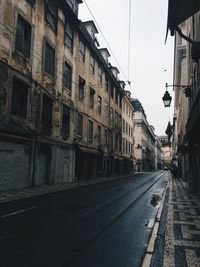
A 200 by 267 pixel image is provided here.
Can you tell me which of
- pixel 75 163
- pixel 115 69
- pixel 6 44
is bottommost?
pixel 75 163

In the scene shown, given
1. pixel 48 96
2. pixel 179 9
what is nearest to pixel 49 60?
pixel 48 96

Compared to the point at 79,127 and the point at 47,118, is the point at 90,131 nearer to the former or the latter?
the point at 79,127

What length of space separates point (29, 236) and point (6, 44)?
1202cm

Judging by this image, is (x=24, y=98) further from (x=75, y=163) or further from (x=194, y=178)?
(x=194, y=178)

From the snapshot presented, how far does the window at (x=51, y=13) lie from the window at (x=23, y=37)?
301cm

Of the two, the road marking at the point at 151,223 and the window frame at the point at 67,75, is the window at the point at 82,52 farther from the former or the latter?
Result: the road marking at the point at 151,223

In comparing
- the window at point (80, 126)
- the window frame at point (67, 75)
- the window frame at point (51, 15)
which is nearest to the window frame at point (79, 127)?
the window at point (80, 126)

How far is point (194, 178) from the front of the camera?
16.6 m

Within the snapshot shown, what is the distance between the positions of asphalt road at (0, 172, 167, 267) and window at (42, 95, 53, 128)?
10100mm

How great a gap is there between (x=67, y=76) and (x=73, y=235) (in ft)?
63.1

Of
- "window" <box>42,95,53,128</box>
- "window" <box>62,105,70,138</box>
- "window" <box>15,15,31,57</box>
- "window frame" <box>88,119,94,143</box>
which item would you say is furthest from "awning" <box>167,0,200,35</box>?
"window frame" <box>88,119,94,143</box>

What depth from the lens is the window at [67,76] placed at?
76.4 ft

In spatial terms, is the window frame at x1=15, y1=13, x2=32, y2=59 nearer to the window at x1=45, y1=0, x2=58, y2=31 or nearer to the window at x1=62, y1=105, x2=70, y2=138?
the window at x1=45, y1=0, x2=58, y2=31

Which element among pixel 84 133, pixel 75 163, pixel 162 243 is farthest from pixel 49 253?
pixel 84 133
